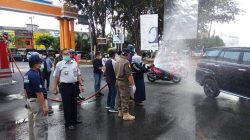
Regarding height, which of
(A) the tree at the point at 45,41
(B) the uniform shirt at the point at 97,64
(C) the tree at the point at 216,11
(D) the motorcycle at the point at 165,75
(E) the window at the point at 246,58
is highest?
(C) the tree at the point at 216,11

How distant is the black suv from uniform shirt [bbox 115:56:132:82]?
138 inches

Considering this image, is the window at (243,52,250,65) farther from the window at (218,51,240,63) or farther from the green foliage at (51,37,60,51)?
the green foliage at (51,37,60,51)

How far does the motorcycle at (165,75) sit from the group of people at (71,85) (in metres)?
4.75

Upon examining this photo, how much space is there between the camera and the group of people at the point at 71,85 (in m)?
4.82

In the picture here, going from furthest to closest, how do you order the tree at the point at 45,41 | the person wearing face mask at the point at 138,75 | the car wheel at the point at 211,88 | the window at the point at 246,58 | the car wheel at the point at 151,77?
the tree at the point at 45,41 → the car wheel at the point at 151,77 → the car wheel at the point at 211,88 → the person wearing face mask at the point at 138,75 → the window at the point at 246,58

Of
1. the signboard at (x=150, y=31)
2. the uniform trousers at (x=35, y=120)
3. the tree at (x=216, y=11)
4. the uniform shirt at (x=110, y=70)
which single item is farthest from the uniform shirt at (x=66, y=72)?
the tree at (x=216, y=11)

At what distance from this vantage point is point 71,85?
674 centimetres

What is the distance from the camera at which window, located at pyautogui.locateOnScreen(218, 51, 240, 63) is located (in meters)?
9.29

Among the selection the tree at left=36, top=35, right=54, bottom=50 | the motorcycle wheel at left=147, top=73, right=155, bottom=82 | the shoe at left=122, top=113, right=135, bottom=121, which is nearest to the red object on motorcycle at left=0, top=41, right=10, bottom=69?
the shoe at left=122, top=113, right=135, bottom=121

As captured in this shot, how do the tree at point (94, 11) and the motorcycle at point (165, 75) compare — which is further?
the tree at point (94, 11)

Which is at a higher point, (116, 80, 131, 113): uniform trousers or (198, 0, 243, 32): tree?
(198, 0, 243, 32): tree

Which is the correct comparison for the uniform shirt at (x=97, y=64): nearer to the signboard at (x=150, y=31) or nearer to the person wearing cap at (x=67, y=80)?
the signboard at (x=150, y=31)

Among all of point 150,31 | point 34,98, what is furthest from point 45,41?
point 34,98

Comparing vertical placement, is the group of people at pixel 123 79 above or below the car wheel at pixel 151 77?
above
